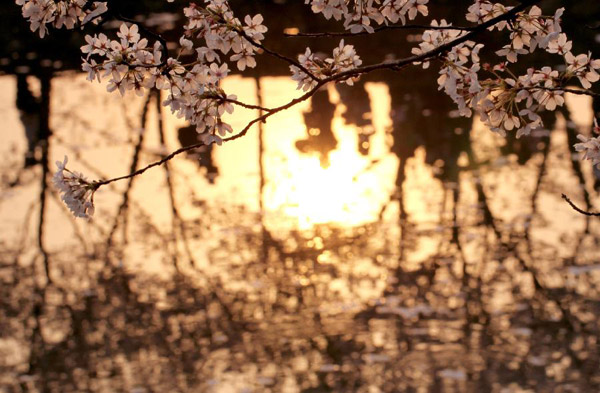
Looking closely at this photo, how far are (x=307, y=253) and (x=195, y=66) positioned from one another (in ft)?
17.3

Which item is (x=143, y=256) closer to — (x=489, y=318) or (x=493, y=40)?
(x=489, y=318)

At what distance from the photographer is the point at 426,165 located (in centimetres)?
1082

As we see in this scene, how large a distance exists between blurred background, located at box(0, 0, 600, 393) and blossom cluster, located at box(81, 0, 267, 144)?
3.50m

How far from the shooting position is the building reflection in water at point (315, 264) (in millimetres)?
7328

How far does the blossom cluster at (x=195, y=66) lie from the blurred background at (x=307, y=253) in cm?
350

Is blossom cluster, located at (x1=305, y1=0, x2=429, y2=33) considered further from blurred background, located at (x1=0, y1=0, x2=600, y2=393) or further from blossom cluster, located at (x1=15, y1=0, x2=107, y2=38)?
blurred background, located at (x1=0, y1=0, x2=600, y2=393)

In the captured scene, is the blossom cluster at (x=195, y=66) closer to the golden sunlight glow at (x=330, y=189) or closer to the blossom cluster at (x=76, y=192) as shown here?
the blossom cluster at (x=76, y=192)

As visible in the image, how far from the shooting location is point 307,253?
29.8 feet

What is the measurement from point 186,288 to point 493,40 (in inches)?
332

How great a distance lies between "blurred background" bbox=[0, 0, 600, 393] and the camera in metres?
7.35

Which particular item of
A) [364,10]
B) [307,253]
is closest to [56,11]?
[364,10]

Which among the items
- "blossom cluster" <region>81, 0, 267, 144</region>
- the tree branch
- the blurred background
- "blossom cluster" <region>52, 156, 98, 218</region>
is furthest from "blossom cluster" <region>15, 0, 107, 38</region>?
the blurred background

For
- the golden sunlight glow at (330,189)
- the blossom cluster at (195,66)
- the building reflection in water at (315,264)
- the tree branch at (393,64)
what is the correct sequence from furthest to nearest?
the golden sunlight glow at (330,189)
the building reflection in water at (315,264)
the blossom cluster at (195,66)
the tree branch at (393,64)

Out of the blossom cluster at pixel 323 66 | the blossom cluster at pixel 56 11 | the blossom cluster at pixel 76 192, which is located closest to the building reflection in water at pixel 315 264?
the blossom cluster at pixel 323 66
